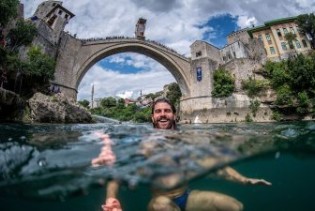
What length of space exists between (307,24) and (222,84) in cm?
2235

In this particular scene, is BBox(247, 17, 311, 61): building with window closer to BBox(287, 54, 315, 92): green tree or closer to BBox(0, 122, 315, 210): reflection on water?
BBox(287, 54, 315, 92): green tree

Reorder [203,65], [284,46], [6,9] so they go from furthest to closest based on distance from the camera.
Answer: [284,46]
[203,65]
[6,9]

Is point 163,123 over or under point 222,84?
under

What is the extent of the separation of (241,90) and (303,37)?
21.6 metres

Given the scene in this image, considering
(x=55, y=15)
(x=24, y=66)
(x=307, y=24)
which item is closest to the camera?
(x=24, y=66)

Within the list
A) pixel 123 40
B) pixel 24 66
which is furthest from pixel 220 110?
pixel 24 66

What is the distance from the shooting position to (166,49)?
165 ft

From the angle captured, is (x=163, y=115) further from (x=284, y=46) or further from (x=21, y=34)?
(x=284, y=46)

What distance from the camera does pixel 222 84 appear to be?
157ft

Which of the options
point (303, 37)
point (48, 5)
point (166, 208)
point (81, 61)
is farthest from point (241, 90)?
point (166, 208)

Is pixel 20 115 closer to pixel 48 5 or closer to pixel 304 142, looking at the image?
pixel 304 142

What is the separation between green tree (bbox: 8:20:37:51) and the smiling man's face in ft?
77.6

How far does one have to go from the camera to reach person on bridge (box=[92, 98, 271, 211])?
5.44 metres

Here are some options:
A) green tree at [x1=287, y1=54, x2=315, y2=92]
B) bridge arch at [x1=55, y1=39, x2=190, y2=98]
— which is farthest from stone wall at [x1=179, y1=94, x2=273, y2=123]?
green tree at [x1=287, y1=54, x2=315, y2=92]
